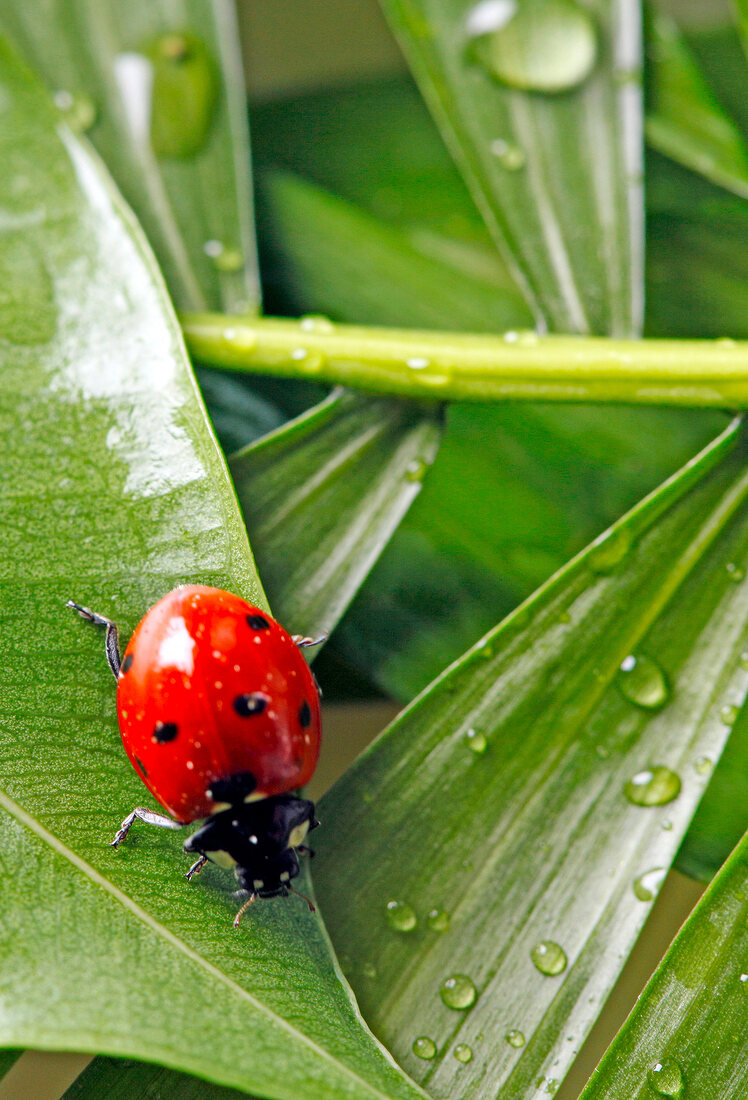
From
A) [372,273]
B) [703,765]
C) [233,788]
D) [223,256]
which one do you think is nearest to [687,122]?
[372,273]

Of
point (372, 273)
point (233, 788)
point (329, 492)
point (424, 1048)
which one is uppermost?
point (372, 273)

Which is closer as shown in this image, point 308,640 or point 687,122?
point 308,640

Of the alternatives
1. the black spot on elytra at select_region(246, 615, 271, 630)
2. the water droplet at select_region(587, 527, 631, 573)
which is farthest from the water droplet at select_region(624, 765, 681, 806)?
the black spot on elytra at select_region(246, 615, 271, 630)

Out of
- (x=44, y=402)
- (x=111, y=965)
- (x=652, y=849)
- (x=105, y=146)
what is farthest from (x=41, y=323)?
(x=652, y=849)

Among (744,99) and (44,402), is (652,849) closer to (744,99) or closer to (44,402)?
(44,402)

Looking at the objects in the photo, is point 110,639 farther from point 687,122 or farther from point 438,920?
point 687,122

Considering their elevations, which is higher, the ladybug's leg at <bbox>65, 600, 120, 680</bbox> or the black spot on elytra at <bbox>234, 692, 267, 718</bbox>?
the ladybug's leg at <bbox>65, 600, 120, 680</bbox>

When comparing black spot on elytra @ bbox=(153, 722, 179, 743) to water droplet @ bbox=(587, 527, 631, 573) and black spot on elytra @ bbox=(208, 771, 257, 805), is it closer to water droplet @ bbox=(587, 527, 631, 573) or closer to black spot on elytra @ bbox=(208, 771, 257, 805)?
black spot on elytra @ bbox=(208, 771, 257, 805)
